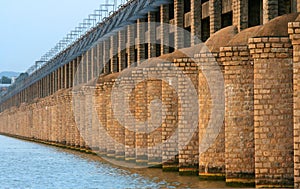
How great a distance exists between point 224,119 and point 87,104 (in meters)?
26.0

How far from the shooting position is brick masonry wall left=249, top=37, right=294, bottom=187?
21844 millimetres

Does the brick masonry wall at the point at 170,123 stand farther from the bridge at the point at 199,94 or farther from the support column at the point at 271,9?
the support column at the point at 271,9

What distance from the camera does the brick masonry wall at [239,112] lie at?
80.0 ft

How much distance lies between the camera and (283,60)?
21922mm

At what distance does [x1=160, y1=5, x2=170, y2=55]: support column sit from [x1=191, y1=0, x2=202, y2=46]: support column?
531cm

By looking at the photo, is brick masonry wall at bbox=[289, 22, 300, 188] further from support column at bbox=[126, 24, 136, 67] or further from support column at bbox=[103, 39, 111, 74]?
support column at bbox=[103, 39, 111, 74]

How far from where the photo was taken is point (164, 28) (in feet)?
152

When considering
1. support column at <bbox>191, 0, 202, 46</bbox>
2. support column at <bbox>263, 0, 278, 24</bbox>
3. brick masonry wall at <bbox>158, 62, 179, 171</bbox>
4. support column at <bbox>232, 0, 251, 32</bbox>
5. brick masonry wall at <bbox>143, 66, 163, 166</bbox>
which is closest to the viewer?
support column at <bbox>263, 0, 278, 24</bbox>

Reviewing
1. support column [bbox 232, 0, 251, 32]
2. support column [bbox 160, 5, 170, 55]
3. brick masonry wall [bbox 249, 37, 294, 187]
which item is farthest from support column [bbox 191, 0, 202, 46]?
brick masonry wall [bbox 249, 37, 294, 187]

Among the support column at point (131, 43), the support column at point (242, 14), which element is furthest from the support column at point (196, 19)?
the support column at point (131, 43)

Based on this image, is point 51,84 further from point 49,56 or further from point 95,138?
point 95,138

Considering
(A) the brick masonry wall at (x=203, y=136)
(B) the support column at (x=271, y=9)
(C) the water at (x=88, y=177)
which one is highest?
(B) the support column at (x=271, y=9)

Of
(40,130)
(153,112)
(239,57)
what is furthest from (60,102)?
(239,57)

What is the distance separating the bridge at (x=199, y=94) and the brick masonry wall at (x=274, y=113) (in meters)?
0.02
